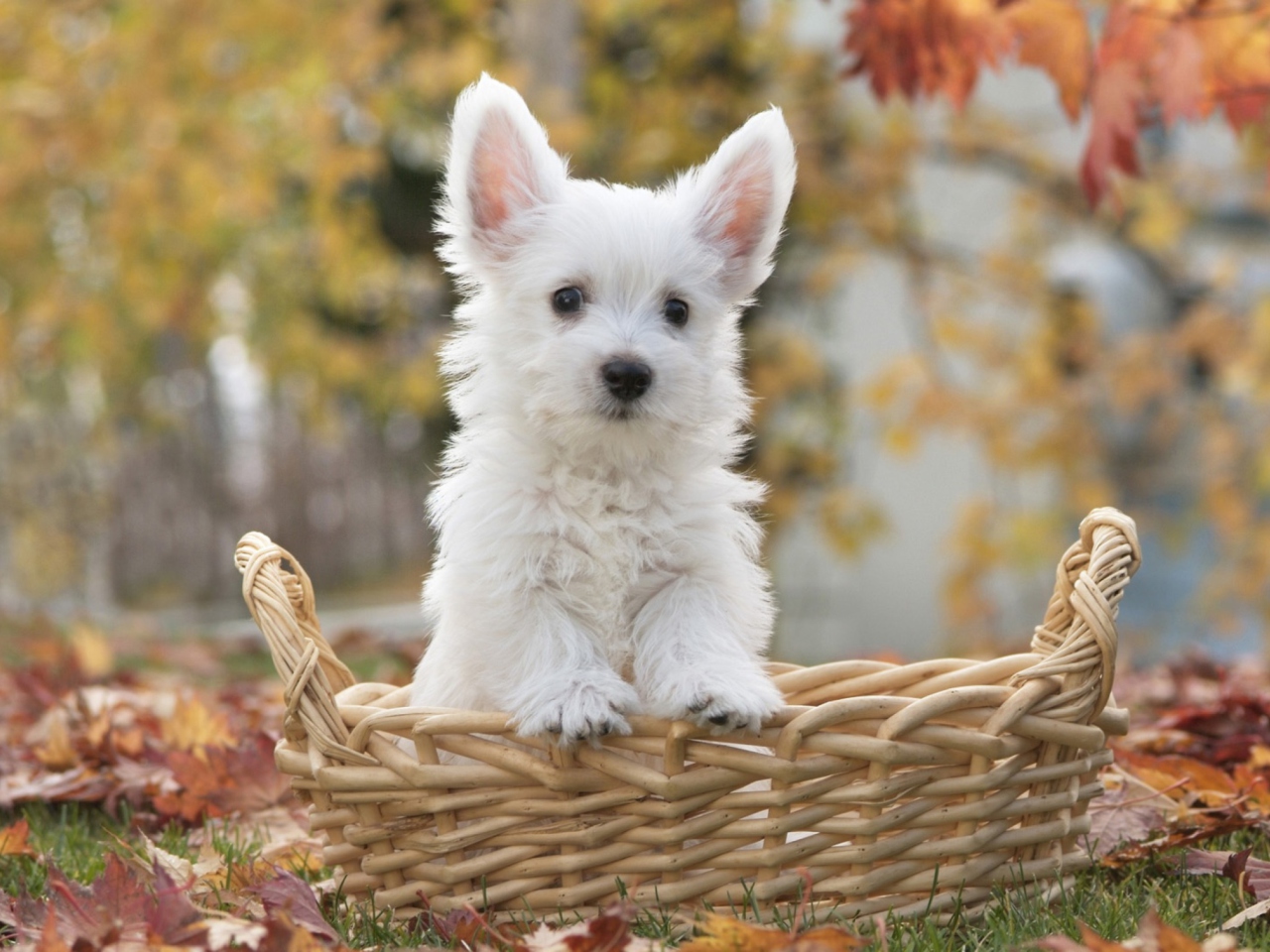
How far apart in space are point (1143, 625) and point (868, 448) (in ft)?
10.3

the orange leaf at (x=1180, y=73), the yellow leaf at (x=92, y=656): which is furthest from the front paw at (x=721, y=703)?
the yellow leaf at (x=92, y=656)

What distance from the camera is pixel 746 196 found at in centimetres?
298

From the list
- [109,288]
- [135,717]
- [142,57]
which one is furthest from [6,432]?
[135,717]

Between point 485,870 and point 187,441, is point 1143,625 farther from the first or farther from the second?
point 187,441

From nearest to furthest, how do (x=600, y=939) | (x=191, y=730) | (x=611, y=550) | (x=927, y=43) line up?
(x=600, y=939) → (x=611, y=550) → (x=191, y=730) → (x=927, y=43)

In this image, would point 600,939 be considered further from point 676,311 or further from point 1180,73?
point 1180,73

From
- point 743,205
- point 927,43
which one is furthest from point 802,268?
point 743,205

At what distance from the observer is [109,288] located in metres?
10.2

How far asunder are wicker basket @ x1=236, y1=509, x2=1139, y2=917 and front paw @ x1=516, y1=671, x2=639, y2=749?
0.12 feet

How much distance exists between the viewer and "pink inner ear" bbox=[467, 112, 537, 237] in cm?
286

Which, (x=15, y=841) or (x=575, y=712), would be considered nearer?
(x=575, y=712)

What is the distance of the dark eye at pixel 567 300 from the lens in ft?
9.04

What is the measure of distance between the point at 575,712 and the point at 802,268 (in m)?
9.06

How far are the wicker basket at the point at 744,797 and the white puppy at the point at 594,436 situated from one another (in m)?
0.13
